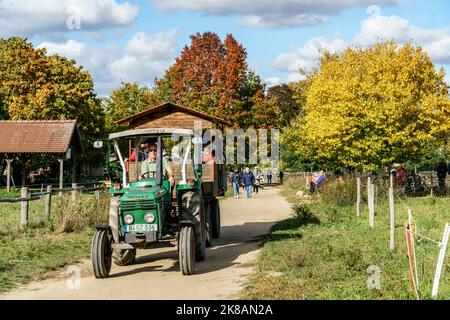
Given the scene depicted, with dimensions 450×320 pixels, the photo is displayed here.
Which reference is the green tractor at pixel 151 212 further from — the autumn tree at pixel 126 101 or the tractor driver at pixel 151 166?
the autumn tree at pixel 126 101

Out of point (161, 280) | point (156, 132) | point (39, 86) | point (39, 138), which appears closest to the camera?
point (161, 280)

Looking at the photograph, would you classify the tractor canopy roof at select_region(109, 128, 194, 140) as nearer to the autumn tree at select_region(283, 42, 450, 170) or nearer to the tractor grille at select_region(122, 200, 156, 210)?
the tractor grille at select_region(122, 200, 156, 210)

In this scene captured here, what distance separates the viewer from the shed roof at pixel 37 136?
41.0 metres

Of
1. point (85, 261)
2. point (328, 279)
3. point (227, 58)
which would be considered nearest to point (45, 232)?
point (85, 261)

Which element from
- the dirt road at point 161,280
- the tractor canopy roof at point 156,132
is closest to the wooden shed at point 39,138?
the dirt road at point 161,280

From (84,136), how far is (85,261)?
3988 centimetres

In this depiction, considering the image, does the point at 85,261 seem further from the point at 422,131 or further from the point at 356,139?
the point at 422,131

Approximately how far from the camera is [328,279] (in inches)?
386

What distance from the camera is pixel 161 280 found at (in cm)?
1056

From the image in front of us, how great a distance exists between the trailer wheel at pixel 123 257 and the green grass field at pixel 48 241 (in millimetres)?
1143

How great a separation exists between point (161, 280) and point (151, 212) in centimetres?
116

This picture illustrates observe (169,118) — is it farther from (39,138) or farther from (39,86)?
(39,86)

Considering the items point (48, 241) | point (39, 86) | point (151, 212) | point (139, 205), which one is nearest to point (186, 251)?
point (151, 212)
